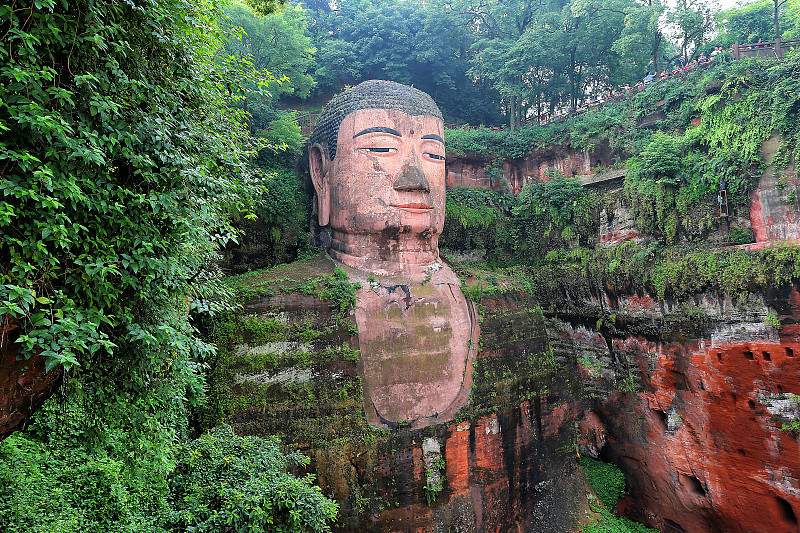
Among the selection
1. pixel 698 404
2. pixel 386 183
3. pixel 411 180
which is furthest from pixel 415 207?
pixel 698 404

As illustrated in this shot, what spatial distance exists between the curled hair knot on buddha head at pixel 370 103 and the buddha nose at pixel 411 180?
3.94 feet

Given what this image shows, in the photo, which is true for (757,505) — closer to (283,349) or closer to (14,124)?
(283,349)

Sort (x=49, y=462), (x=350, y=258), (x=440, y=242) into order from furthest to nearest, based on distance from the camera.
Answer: (x=440, y=242)
(x=350, y=258)
(x=49, y=462)

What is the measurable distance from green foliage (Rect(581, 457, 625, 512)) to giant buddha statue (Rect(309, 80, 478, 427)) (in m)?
6.13

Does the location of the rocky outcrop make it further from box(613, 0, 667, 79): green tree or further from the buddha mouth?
box(613, 0, 667, 79): green tree

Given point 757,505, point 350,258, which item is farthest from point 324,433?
point 757,505

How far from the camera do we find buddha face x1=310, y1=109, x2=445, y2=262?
8688 millimetres

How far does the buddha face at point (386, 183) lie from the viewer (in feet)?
28.5

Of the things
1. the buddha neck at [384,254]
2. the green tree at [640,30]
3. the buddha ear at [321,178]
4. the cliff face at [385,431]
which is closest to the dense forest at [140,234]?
the cliff face at [385,431]

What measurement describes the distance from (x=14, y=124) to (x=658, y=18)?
737 inches

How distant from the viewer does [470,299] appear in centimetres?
916

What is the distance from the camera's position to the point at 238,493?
5.05 meters

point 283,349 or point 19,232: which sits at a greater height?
point 19,232

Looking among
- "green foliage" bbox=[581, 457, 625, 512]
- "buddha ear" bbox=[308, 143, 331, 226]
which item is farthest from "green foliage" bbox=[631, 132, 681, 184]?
"green foliage" bbox=[581, 457, 625, 512]
